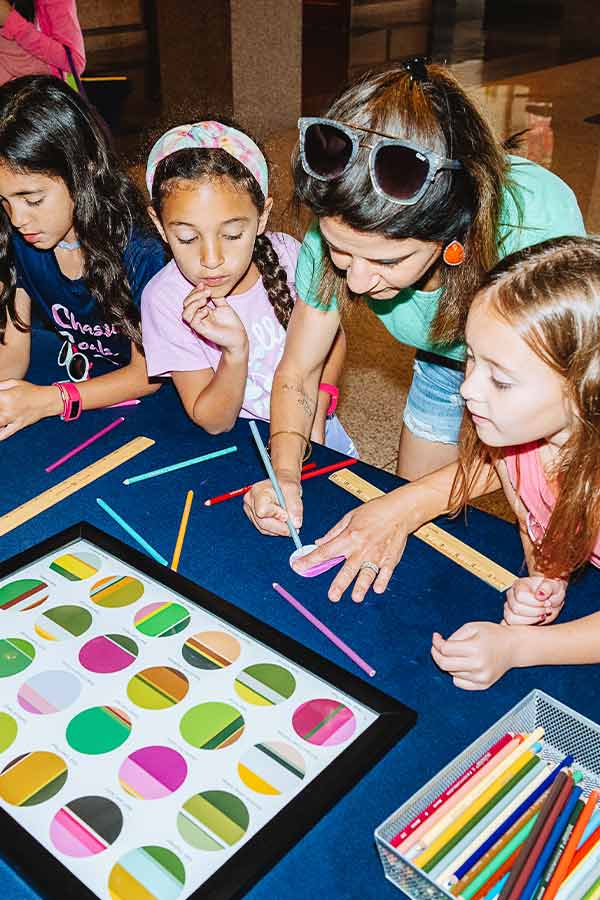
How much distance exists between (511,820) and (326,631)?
0.34m

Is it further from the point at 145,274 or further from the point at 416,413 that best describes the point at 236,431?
the point at 416,413

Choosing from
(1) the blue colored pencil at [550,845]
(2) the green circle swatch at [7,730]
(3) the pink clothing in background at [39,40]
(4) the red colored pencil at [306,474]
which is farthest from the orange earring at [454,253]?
(3) the pink clothing in background at [39,40]

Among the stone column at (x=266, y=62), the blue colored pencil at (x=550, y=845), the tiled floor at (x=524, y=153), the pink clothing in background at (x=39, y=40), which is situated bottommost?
the tiled floor at (x=524, y=153)

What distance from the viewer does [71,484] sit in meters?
1.39

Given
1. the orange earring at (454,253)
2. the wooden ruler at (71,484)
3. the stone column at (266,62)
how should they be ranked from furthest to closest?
the stone column at (266,62) < the wooden ruler at (71,484) < the orange earring at (454,253)

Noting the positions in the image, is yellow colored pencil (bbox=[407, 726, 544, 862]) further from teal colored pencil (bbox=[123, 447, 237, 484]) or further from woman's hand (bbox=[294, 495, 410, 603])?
teal colored pencil (bbox=[123, 447, 237, 484])

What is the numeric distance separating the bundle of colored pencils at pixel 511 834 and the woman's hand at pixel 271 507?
485 millimetres

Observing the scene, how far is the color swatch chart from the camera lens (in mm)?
843

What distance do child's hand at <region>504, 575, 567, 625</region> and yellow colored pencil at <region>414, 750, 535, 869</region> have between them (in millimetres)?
223

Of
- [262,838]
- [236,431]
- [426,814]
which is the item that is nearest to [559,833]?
[426,814]

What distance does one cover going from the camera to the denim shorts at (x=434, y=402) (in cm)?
188

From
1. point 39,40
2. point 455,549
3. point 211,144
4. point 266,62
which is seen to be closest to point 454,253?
point 455,549

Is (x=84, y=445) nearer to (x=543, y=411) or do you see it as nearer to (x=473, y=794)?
(x=543, y=411)

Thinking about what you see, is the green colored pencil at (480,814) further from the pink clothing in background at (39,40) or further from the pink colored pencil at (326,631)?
the pink clothing in background at (39,40)
